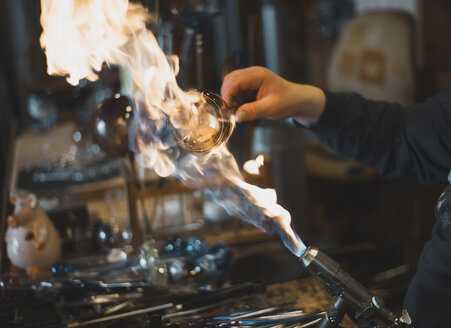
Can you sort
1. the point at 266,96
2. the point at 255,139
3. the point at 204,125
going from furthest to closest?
1. the point at 255,139
2. the point at 266,96
3. the point at 204,125

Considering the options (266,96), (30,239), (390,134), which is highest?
(266,96)

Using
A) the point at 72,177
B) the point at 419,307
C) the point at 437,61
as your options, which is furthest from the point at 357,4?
the point at 419,307

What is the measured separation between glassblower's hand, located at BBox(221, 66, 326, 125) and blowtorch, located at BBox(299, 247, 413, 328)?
14.3 inches

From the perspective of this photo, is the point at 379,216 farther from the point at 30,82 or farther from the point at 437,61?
the point at 30,82

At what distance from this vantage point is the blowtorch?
875mm

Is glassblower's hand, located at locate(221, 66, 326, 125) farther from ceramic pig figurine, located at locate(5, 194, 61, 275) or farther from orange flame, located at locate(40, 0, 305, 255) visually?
ceramic pig figurine, located at locate(5, 194, 61, 275)

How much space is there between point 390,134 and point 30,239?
0.89 metres

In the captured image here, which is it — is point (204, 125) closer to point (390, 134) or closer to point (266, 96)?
point (266, 96)

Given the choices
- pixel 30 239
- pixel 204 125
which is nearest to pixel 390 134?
pixel 204 125

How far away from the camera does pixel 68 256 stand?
4.92ft

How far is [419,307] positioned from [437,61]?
2474 mm

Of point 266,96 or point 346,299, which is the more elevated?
point 266,96

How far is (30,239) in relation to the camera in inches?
52.4

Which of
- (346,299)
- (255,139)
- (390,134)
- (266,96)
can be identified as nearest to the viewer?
(346,299)
